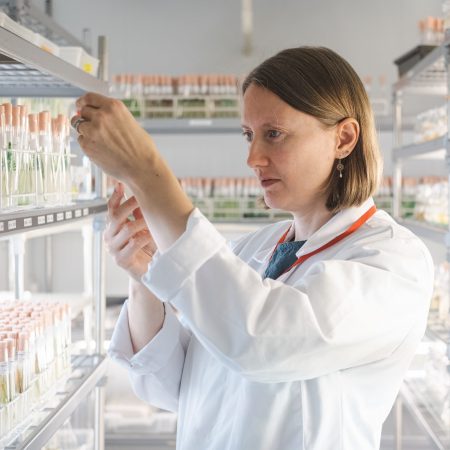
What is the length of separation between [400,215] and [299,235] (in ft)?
9.44

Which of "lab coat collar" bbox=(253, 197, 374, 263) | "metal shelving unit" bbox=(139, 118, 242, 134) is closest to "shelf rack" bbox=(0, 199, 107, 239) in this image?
"lab coat collar" bbox=(253, 197, 374, 263)

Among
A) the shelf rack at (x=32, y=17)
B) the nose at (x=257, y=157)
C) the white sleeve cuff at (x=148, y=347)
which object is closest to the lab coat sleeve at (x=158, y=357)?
the white sleeve cuff at (x=148, y=347)

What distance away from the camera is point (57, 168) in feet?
6.79

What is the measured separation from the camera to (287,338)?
0.98 meters

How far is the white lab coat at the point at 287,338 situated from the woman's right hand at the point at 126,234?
0.24m

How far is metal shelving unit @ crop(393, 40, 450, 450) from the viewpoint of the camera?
8.53 feet

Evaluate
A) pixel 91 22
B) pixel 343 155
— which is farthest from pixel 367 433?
pixel 91 22

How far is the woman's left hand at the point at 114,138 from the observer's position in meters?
0.94

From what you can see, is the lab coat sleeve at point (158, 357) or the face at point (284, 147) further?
the lab coat sleeve at point (158, 357)

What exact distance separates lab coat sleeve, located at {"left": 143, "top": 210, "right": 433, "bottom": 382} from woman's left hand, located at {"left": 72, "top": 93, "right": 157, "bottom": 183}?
12cm

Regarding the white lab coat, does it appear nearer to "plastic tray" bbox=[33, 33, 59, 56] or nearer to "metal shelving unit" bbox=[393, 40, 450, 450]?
"plastic tray" bbox=[33, 33, 59, 56]

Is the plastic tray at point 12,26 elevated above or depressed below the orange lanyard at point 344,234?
above

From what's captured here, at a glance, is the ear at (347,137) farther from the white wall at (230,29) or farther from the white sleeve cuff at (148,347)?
the white wall at (230,29)

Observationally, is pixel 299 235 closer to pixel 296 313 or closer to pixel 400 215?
pixel 296 313
